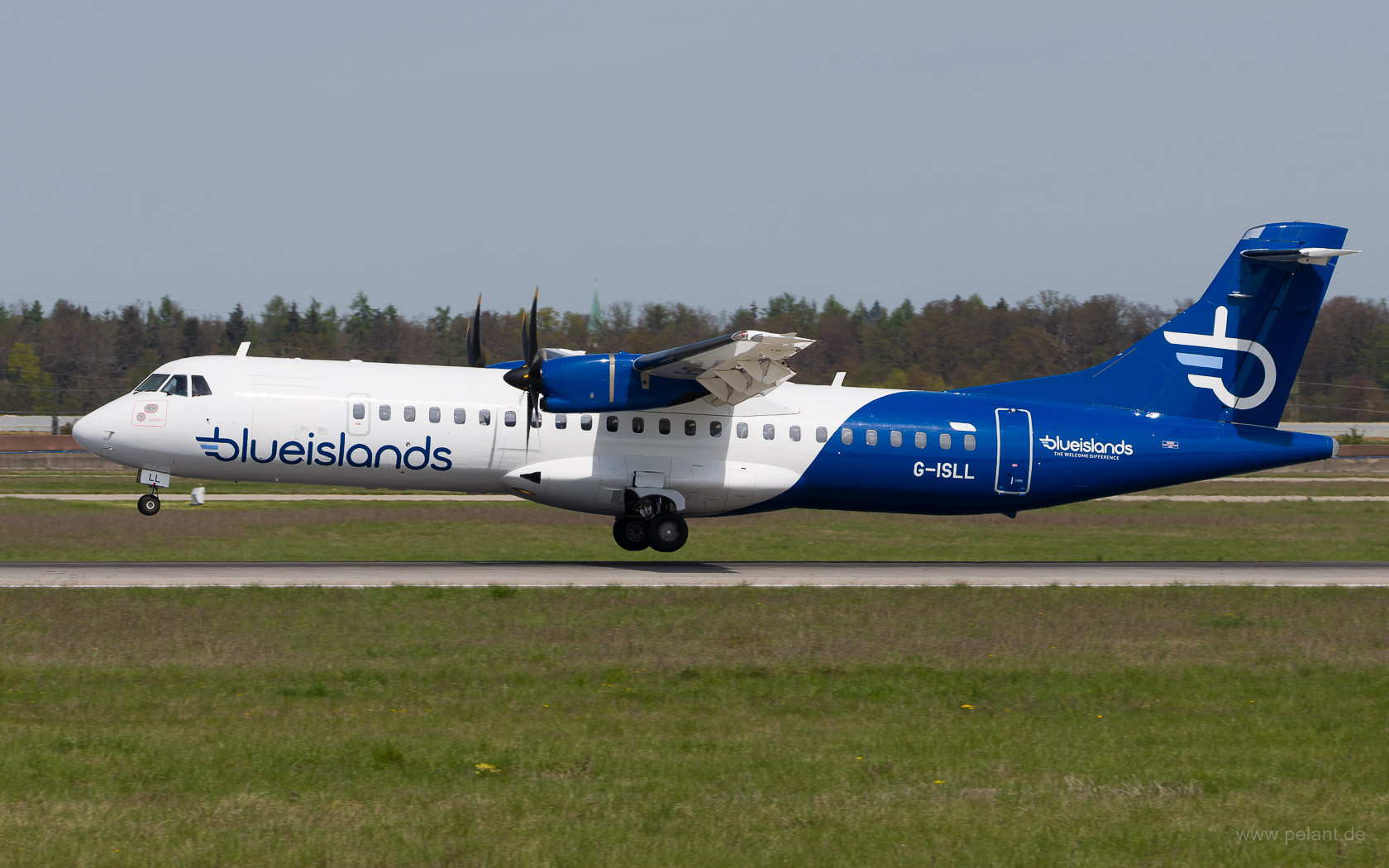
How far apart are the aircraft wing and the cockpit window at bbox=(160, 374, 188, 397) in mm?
8991

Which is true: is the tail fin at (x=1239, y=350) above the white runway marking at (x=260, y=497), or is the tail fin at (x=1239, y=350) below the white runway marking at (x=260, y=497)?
above

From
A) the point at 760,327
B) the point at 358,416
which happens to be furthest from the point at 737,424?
the point at 760,327

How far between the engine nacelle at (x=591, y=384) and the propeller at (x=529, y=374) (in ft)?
0.70

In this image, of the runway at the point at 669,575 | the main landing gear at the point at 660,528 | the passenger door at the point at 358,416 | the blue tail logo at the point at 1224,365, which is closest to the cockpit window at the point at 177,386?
the passenger door at the point at 358,416

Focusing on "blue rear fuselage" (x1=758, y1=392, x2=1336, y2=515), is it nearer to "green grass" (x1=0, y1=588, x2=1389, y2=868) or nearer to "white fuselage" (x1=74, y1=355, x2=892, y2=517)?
"white fuselage" (x1=74, y1=355, x2=892, y2=517)

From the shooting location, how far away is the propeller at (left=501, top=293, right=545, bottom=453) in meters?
23.7

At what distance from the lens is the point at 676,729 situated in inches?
479

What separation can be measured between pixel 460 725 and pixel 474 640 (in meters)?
4.65

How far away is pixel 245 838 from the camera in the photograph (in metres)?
8.34

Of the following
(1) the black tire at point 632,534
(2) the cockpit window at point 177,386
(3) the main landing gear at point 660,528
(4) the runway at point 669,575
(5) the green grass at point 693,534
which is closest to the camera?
(4) the runway at point 669,575

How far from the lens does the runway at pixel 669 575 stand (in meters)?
21.0

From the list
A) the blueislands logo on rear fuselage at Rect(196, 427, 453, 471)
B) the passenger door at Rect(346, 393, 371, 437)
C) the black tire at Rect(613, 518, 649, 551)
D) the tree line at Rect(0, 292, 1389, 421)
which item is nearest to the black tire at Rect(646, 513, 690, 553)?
the black tire at Rect(613, 518, 649, 551)

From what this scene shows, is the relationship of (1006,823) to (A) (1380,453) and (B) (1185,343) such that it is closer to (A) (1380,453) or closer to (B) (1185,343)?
(B) (1185,343)

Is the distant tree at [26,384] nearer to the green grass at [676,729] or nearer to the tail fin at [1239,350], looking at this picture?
the green grass at [676,729]
